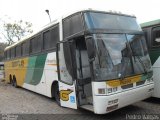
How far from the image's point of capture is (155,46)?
9.16 metres

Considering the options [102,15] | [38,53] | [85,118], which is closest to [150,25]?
[102,15]

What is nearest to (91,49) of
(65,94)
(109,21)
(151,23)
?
(109,21)

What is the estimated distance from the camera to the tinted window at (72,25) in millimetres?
7754

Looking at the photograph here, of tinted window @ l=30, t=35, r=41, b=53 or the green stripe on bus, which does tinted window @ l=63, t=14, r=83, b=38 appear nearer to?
tinted window @ l=30, t=35, r=41, b=53

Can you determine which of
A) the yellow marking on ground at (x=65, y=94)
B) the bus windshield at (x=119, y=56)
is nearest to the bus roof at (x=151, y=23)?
the bus windshield at (x=119, y=56)

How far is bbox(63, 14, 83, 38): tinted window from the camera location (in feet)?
25.4

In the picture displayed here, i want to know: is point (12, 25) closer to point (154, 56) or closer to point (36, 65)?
point (36, 65)

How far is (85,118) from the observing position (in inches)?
311

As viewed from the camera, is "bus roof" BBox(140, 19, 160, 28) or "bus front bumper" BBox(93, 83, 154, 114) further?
"bus roof" BBox(140, 19, 160, 28)

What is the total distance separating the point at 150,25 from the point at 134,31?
1.65 m

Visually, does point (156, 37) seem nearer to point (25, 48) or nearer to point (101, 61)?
point (101, 61)

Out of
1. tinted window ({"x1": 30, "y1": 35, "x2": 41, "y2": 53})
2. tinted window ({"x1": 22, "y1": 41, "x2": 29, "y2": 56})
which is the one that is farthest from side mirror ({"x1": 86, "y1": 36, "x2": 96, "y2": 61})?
tinted window ({"x1": 22, "y1": 41, "x2": 29, "y2": 56})

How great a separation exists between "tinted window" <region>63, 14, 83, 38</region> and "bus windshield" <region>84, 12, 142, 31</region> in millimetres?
367

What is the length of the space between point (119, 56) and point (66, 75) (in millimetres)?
2069
